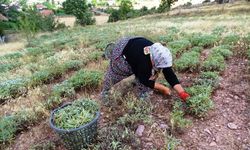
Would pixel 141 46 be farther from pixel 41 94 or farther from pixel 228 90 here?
pixel 41 94

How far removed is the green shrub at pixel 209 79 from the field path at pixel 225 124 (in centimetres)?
14

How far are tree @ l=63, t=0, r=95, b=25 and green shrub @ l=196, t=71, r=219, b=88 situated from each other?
95.6 ft

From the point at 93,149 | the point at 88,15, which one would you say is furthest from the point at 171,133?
the point at 88,15

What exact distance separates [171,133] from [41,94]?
276 centimetres

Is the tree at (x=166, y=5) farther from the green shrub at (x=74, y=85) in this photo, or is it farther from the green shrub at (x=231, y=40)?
the green shrub at (x=74, y=85)

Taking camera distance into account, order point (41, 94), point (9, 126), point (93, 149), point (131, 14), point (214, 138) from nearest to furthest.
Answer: point (93, 149)
point (214, 138)
point (9, 126)
point (41, 94)
point (131, 14)

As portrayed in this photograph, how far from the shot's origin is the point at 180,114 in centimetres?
372

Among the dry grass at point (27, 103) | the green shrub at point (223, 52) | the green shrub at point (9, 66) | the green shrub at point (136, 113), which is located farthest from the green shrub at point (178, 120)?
the green shrub at point (9, 66)

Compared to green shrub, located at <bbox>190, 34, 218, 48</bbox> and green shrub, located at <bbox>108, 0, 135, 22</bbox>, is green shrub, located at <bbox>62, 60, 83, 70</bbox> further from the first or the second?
green shrub, located at <bbox>108, 0, 135, 22</bbox>

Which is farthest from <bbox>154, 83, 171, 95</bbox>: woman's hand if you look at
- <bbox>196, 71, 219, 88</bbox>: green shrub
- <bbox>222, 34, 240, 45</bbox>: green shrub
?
<bbox>222, 34, 240, 45</bbox>: green shrub

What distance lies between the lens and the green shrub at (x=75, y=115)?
9.95 ft

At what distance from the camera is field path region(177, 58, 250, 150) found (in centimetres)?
327

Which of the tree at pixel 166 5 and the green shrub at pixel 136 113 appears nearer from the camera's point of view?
the green shrub at pixel 136 113

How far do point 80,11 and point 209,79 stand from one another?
31437mm
